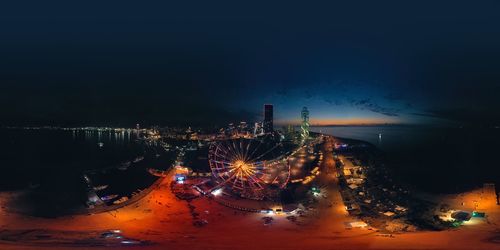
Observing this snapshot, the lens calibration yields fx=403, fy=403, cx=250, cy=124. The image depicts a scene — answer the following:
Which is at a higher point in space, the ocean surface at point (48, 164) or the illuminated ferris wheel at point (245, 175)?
the illuminated ferris wheel at point (245, 175)

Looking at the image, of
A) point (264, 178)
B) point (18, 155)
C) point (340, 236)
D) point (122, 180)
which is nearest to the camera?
point (340, 236)

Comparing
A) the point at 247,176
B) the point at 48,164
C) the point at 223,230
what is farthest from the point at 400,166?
the point at 48,164

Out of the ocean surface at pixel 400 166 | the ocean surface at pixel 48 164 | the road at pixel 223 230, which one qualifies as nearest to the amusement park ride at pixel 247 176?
the road at pixel 223 230

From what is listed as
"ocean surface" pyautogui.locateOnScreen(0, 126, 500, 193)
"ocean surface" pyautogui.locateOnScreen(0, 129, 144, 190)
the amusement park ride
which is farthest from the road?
"ocean surface" pyautogui.locateOnScreen(0, 129, 144, 190)

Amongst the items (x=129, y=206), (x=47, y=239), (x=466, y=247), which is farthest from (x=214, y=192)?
(x=466, y=247)

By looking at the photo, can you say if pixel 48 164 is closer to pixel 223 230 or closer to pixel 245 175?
pixel 245 175

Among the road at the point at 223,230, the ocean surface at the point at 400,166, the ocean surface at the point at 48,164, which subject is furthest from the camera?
the ocean surface at the point at 48,164

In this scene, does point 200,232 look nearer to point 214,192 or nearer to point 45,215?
point 214,192

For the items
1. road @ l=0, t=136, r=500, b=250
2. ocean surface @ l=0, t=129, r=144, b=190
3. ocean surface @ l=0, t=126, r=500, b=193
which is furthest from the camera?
ocean surface @ l=0, t=129, r=144, b=190

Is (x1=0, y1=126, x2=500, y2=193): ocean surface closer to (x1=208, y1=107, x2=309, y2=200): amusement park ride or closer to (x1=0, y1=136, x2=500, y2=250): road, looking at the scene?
(x1=208, y1=107, x2=309, y2=200): amusement park ride

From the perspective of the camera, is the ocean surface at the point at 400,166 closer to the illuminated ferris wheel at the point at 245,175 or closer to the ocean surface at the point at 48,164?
the ocean surface at the point at 48,164

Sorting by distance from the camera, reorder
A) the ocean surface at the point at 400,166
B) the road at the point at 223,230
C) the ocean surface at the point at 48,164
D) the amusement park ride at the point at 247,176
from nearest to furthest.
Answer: the road at the point at 223,230 → the amusement park ride at the point at 247,176 → the ocean surface at the point at 400,166 → the ocean surface at the point at 48,164
